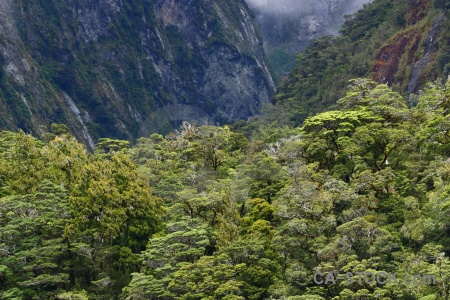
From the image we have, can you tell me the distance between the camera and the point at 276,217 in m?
36.9

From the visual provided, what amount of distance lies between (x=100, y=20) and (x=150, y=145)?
4485 inches

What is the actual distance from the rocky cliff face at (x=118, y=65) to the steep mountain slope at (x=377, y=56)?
53.6m

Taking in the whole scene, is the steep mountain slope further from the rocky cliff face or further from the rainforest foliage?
the rocky cliff face

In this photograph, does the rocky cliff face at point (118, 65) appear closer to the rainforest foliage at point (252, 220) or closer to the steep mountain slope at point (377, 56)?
the steep mountain slope at point (377, 56)

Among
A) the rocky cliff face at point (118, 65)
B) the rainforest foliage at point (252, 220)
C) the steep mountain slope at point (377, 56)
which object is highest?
the rocky cliff face at point (118, 65)

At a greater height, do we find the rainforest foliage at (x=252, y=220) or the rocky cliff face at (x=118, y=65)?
the rocky cliff face at (x=118, y=65)

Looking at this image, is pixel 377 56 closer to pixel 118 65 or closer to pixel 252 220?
pixel 252 220

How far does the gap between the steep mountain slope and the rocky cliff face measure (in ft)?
176

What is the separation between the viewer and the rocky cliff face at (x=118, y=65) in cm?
13400

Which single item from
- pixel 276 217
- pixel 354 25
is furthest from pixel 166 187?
pixel 354 25

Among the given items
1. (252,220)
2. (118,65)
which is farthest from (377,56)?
(118,65)

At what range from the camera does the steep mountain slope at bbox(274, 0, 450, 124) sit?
285ft

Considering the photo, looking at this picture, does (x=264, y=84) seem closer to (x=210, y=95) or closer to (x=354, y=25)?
(x=210, y=95)

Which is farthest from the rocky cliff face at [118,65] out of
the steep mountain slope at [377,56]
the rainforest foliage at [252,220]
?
the rainforest foliage at [252,220]
